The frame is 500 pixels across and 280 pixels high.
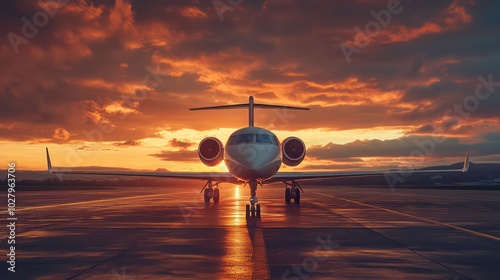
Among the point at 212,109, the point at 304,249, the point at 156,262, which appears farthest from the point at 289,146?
the point at 156,262

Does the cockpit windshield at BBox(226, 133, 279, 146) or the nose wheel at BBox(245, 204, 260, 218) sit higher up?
the cockpit windshield at BBox(226, 133, 279, 146)

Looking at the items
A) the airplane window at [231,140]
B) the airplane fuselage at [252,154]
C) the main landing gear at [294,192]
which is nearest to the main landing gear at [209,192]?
the main landing gear at [294,192]

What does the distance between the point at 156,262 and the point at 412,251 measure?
490 centimetres

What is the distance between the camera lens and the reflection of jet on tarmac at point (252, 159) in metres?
20.4

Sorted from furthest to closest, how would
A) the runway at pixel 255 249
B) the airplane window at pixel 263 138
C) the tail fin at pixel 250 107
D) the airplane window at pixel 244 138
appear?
the tail fin at pixel 250 107
the airplane window at pixel 263 138
the airplane window at pixel 244 138
the runway at pixel 255 249

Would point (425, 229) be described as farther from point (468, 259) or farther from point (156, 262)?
point (156, 262)

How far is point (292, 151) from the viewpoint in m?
24.7

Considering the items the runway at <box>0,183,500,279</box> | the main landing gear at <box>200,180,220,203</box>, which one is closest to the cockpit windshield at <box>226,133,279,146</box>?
the runway at <box>0,183,500,279</box>

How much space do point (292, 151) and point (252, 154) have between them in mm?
4613

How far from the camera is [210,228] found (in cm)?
1508

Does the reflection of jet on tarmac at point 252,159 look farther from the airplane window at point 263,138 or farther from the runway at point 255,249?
the runway at point 255,249

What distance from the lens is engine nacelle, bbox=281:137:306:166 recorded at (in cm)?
2458

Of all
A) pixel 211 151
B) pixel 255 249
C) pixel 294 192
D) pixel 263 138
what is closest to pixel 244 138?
pixel 263 138

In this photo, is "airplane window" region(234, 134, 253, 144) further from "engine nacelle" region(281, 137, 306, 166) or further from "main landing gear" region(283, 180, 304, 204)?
"main landing gear" region(283, 180, 304, 204)
